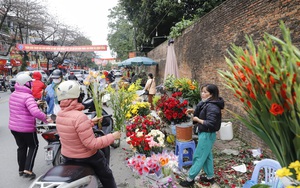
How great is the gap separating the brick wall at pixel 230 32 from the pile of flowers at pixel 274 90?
1681 mm

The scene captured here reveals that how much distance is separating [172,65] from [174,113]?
16.2 ft

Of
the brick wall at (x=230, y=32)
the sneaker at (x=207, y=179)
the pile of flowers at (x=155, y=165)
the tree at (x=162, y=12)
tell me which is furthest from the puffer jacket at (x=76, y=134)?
the tree at (x=162, y=12)

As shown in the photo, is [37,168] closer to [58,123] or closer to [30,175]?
[30,175]

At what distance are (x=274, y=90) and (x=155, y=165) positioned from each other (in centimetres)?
192

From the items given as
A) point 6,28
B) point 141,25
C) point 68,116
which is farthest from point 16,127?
point 6,28

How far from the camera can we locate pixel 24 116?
12.0ft

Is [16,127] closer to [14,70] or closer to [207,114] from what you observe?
[207,114]

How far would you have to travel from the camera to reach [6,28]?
25375mm

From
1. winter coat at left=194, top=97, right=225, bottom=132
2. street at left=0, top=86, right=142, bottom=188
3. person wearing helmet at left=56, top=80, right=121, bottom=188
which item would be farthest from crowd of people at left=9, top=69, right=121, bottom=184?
winter coat at left=194, top=97, right=225, bottom=132

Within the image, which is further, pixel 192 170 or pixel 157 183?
pixel 192 170

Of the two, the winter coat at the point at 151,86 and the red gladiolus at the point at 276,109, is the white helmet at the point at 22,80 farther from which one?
the winter coat at the point at 151,86

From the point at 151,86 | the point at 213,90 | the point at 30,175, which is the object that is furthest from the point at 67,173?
the point at 151,86

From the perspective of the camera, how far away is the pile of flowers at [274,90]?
101 cm

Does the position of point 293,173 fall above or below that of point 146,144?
above
